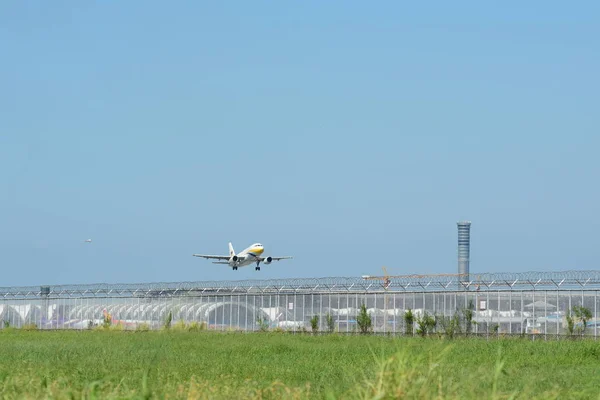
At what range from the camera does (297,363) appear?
2711 centimetres

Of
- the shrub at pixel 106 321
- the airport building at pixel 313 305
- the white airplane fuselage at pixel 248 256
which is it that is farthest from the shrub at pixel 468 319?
the white airplane fuselage at pixel 248 256

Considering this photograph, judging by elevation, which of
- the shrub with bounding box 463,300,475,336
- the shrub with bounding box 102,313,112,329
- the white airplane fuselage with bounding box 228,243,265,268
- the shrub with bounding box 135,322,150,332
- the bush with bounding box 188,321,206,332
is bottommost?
the shrub with bounding box 135,322,150,332

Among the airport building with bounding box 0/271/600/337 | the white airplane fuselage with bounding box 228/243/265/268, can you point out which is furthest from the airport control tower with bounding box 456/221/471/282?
the airport building with bounding box 0/271/600/337

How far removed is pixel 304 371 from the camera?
2358cm

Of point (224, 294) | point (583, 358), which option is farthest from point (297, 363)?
point (224, 294)

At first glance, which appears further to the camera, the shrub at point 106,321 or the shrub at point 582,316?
the shrub at point 106,321

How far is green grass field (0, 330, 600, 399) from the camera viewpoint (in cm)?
1188

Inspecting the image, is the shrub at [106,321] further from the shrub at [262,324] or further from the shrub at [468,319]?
the shrub at [468,319]

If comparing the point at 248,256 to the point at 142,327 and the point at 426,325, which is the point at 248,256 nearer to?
the point at 142,327

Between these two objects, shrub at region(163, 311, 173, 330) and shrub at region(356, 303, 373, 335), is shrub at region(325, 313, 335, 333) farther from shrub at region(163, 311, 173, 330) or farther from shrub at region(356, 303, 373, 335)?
shrub at region(163, 311, 173, 330)

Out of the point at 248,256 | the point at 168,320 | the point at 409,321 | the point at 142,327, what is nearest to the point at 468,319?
the point at 409,321

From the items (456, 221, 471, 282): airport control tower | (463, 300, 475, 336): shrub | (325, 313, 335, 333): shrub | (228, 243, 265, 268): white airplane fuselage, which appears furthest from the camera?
(456, 221, 471, 282): airport control tower

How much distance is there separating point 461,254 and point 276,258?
24.5 meters

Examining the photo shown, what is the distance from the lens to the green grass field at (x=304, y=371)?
11875mm
